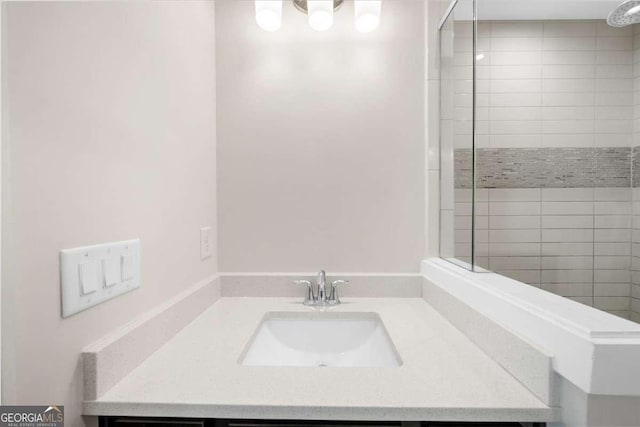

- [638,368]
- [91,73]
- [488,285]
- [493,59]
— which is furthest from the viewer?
[493,59]

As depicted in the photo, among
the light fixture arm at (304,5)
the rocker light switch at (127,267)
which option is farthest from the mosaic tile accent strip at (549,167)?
the rocker light switch at (127,267)

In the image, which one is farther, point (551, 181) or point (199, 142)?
point (551, 181)

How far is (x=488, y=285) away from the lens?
32.8 inches

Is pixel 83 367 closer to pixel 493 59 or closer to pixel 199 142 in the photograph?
pixel 199 142

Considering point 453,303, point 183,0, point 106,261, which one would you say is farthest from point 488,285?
point 183,0

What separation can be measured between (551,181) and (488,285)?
2.43ft

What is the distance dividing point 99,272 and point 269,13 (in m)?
0.97

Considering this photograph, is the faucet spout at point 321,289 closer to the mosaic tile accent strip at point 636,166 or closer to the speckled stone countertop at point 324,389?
the speckled stone countertop at point 324,389

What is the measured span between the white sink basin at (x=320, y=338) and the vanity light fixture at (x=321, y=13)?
1003mm

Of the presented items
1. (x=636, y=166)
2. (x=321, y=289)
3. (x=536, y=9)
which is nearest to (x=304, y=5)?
(x=536, y=9)

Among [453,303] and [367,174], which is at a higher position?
[367,174]

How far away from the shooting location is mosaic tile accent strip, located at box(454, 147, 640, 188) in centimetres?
119

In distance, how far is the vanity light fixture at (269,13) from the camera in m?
1.10

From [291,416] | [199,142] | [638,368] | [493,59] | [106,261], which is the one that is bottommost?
[291,416]
